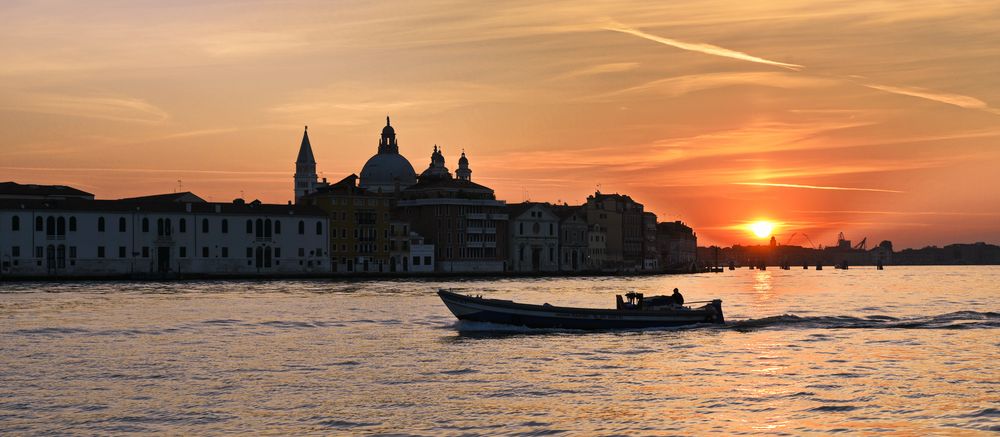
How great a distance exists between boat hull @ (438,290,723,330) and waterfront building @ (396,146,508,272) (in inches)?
3953

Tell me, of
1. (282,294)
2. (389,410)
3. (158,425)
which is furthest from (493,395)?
(282,294)

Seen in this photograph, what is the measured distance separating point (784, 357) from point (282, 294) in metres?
54.0

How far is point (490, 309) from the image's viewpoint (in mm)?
46906

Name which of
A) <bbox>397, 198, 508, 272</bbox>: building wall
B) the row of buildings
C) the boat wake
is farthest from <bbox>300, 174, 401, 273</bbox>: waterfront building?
the boat wake

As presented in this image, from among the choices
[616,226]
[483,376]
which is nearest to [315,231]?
[616,226]

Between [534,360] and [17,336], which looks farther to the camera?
[17,336]

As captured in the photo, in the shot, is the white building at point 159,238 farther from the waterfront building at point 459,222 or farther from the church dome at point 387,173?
the church dome at point 387,173

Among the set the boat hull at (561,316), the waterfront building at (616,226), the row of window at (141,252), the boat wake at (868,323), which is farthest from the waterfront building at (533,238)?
the boat hull at (561,316)

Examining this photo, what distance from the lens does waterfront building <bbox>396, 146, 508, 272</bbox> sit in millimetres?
149750

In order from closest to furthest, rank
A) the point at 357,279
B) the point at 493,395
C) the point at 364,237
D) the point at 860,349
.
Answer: the point at 493,395
the point at 860,349
the point at 357,279
the point at 364,237

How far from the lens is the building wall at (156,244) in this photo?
113375 millimetres

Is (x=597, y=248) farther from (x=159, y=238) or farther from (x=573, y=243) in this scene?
(x=159, y=238)

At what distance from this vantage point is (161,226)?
122688mm

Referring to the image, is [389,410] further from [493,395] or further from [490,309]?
[490,309]
